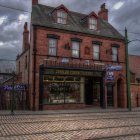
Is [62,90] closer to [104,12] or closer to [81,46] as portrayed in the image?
[81,46]

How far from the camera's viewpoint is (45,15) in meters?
27.6

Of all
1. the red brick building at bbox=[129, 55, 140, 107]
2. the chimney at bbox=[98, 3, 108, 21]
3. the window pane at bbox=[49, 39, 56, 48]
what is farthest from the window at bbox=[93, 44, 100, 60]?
the chimney at bbox=[98, 3, 108, 21]

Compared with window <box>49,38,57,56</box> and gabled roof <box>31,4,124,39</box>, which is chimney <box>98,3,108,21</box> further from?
window <box>49,38,57,56</box>

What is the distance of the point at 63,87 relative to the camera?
2612cm

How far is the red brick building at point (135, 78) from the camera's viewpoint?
31.0 meters

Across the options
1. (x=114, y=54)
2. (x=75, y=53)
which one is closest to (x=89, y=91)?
(x=114, y=54)

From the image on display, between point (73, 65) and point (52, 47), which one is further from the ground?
point (52, 47)

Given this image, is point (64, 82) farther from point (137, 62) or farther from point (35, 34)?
point (137, 62)

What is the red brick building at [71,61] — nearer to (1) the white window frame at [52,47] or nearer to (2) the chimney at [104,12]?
(1) the white window frame at [52,47]

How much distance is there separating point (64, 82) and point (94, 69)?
145 inches

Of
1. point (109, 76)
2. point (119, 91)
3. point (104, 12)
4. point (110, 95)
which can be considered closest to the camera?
point (109, 76)

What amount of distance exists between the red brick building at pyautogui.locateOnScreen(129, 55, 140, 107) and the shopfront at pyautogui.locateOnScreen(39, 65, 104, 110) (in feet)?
15.5

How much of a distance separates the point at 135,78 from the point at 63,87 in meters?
16.5

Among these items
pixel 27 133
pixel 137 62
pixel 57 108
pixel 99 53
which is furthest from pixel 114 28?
pixel 27 133
